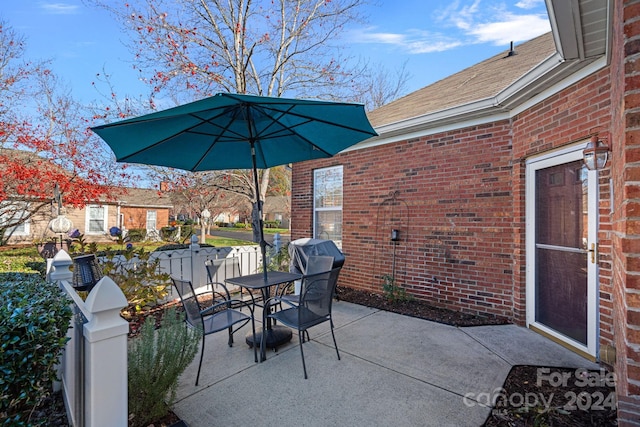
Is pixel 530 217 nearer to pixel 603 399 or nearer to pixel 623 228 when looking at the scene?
pixel 603 399

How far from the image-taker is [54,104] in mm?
9086

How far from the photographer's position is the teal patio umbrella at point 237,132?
8.72 feet

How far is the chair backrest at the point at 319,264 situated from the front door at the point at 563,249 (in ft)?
8.63

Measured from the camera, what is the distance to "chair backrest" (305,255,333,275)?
4035 millimetres

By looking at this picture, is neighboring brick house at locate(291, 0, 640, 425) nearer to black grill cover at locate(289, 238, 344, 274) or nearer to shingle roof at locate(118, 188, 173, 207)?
black grill cover at locate(289, 238, 344, 274)

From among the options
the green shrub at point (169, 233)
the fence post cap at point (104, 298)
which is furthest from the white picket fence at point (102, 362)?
the green shrub at point (169, 233)

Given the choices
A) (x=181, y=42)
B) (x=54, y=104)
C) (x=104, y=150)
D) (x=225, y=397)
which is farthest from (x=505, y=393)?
(x=54, y=104)

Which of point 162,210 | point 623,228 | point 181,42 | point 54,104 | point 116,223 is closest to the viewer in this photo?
point 623,228

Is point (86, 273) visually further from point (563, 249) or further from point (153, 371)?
point (563, 249)

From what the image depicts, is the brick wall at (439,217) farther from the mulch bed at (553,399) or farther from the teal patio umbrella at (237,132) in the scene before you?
the teal patio umbrella at (237,132)

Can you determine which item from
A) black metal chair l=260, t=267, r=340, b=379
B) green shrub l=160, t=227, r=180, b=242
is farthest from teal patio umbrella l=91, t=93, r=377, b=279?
green shrub l=160, t=227, r=180, b=242

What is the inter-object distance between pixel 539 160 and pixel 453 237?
156 cm

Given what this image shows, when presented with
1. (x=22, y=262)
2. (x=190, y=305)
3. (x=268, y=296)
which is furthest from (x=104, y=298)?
(x=22, y=262)

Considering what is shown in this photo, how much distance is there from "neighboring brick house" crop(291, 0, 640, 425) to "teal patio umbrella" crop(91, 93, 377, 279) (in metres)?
1.84
